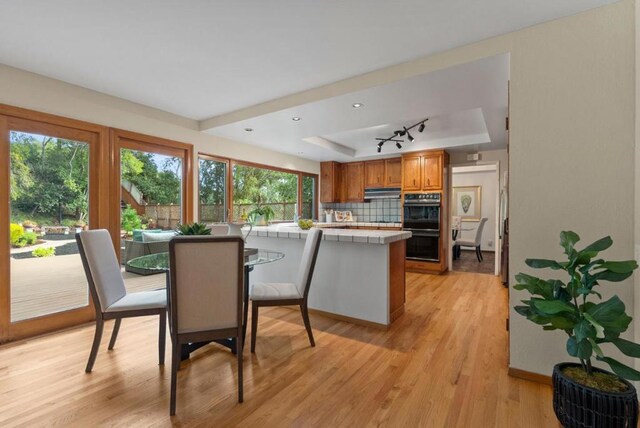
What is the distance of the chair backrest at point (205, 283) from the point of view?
1691mm

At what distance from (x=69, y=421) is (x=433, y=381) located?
2172mm

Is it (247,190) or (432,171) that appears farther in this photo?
(432,171)

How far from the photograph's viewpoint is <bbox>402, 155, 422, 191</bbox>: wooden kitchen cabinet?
5582mm

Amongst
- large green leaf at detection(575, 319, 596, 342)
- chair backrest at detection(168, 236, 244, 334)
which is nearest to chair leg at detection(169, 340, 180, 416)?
chair backrest at detection(168, 236, 244, 334)

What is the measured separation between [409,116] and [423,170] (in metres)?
2.29

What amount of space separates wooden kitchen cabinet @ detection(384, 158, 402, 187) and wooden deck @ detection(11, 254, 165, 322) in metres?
5.27

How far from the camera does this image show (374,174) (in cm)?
652

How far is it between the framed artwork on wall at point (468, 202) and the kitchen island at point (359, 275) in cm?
617

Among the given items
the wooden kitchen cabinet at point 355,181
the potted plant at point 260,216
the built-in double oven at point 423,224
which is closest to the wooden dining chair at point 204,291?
the potted plant at point 260,216

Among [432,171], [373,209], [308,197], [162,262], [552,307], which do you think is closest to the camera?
[552,307]

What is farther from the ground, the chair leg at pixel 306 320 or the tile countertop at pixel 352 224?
the tile countertop at pixel 352 224

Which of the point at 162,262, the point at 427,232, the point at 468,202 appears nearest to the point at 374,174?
the point at 427,232

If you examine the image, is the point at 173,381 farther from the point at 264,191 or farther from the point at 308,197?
the point at 308,197

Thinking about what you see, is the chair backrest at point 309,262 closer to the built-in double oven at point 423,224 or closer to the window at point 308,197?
the built-in double oven at point 423,224
